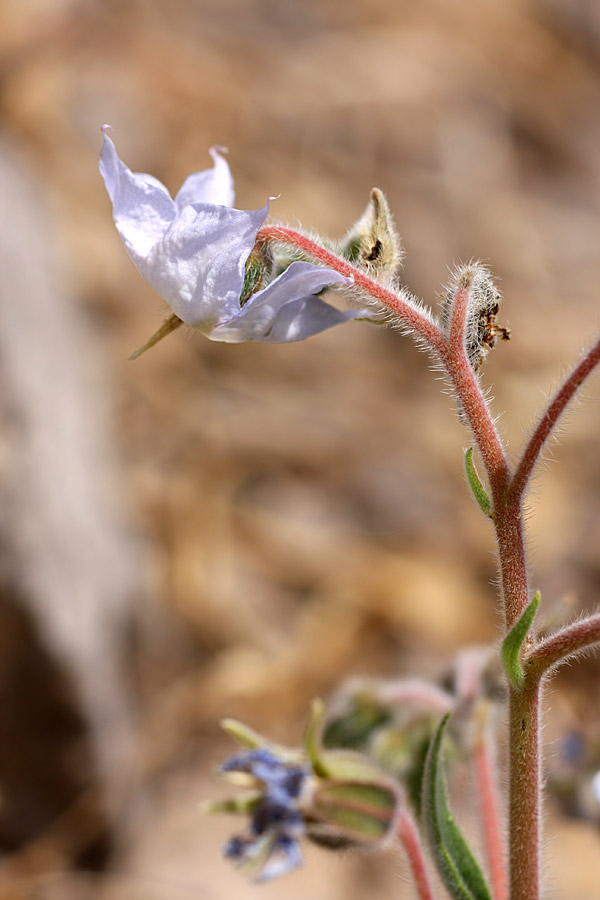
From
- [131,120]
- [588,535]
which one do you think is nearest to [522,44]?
[131,120]

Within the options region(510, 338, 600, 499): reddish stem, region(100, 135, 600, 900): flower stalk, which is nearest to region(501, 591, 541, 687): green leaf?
region(100, 135, 600, 900): flower stalk

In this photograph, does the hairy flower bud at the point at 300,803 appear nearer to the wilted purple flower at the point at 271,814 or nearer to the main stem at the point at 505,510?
the wilted purple flower at the point at 271,814

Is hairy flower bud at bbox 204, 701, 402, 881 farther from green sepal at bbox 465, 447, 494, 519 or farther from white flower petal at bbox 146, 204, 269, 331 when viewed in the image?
white flower petal at bbox 146, 204, 269, 331

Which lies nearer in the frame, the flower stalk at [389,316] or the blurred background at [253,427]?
the flower stalk at [389,316]

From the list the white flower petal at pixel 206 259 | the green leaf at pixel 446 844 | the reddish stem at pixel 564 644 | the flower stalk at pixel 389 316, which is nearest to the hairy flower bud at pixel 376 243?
the flower stalk at pixel 389 316

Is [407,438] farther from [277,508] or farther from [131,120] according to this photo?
[131,120]
